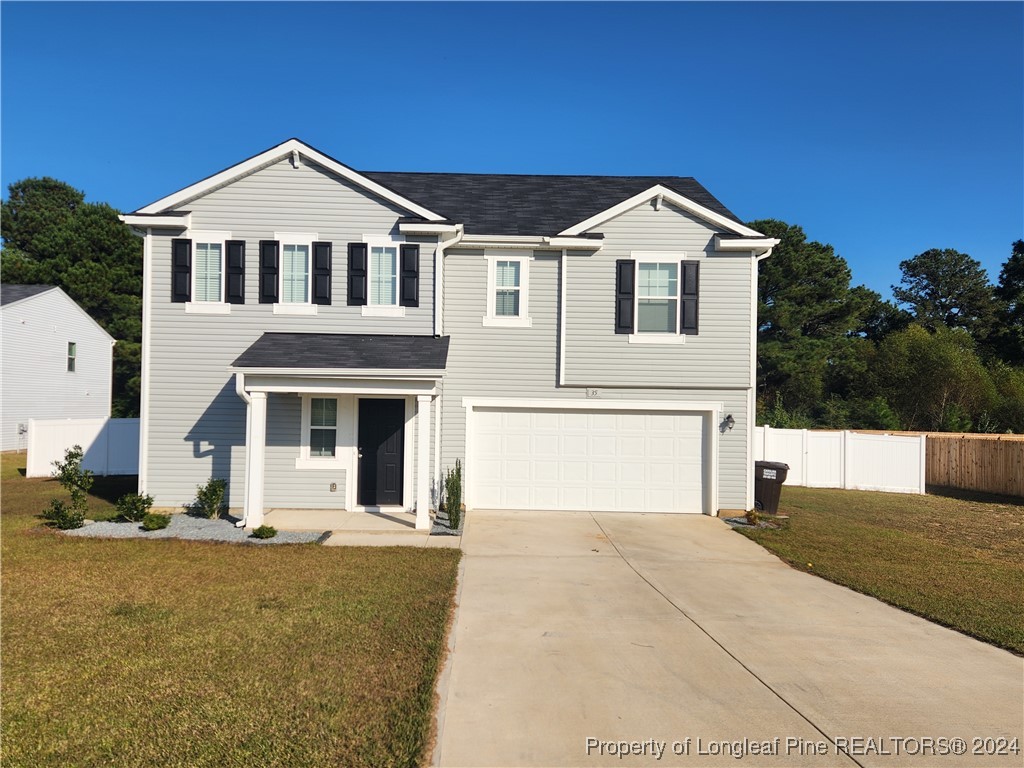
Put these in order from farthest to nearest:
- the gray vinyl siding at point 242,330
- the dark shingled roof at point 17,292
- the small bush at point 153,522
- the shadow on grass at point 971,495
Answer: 1. the dark shingled roof at point 17,292
2. the shadow on grass at point 971,495
3. the gray vinyl siding at point 242,330
4. the small bush at point 153,522

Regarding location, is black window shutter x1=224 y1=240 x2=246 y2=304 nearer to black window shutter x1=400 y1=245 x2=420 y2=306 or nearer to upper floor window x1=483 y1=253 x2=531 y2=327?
black window shutter x1=400 y1=245 x2=420 y2=306

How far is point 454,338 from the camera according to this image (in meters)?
12.9

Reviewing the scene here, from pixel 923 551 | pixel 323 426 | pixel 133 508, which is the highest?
pixel 323 426

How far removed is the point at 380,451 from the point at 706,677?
840cm

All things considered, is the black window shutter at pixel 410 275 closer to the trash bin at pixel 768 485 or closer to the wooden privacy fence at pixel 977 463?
the trash bin at pixel 768 485

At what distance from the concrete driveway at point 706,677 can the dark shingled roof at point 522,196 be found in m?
7.85

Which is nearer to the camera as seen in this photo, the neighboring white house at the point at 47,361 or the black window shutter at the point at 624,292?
the black window shutter at the point at 624,292

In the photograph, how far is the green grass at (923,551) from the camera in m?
7.19

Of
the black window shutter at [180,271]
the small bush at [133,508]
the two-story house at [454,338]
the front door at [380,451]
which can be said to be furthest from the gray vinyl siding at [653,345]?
the small bush at [133,508]

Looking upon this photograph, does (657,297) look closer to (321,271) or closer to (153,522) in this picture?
(321,271)

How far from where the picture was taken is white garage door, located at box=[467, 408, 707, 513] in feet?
43.0

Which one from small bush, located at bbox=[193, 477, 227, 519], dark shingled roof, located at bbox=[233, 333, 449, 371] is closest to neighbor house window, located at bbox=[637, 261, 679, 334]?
dark shingled roof, located at bbox=[233, 333, 449, 371]

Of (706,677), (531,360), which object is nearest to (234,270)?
(531,360)

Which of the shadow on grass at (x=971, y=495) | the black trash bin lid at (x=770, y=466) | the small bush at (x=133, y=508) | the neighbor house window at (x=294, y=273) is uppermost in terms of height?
the neighbor house window at (x=294, y=273)
